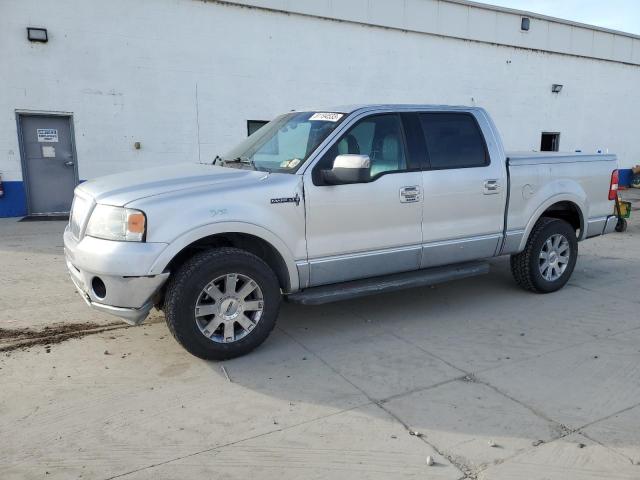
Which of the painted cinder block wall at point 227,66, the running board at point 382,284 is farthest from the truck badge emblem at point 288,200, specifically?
the painted cinder block wall at point 227,66

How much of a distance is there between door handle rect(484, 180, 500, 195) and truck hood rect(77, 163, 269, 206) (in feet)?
Answer: 7.36

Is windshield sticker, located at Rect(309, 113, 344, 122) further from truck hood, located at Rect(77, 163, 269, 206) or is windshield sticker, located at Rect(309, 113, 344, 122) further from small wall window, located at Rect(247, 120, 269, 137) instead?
small wall window, located at Rect(247, 120, 269, 137)

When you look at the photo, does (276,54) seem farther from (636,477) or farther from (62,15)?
(636,477)

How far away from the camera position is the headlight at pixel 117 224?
359 centimetres

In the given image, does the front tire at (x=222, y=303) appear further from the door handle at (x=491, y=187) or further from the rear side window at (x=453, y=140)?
the door handle at (x=491, y=187)

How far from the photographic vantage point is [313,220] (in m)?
4.21

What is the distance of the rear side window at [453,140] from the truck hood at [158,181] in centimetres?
170

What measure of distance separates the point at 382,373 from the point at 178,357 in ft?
5.27

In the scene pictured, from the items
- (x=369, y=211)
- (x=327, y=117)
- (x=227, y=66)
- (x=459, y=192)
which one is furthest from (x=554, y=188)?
(x=227, y=66)

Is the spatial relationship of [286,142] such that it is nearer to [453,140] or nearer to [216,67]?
[453,140]

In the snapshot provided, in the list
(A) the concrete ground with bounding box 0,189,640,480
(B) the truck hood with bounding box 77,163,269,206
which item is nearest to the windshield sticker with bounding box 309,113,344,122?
(B) the truck hood with bounding box 77,163,269,206

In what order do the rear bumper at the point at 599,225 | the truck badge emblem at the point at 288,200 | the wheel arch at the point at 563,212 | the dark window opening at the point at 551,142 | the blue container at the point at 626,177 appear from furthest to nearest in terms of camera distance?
the blue container at the point at 626,177, the dark window opening at the point at 551,142, the rear bumper at the point at 599,225, the wheel arch at the point at 563,212, the truck badge emblem at the point at 288,200

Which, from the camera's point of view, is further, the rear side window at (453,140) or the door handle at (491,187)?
the door handle at (491,187)

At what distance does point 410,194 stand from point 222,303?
6.28 ft
